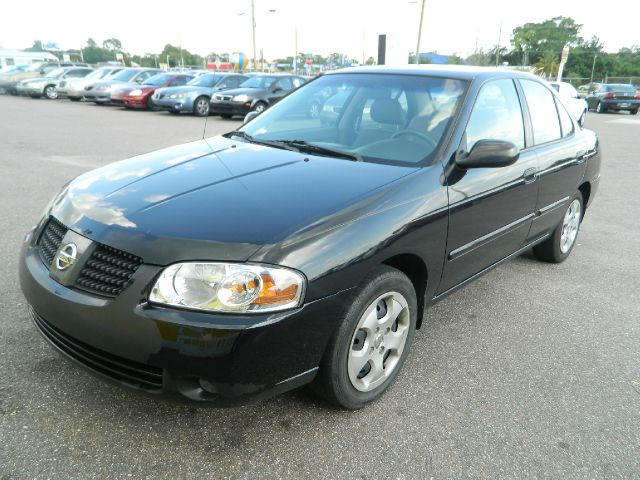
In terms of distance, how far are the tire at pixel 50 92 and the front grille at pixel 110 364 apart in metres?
24.6

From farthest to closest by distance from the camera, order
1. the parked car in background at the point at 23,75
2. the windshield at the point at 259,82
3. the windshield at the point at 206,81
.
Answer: the parked car in background at the point at 23,75 → the windshield at the point at 206,81 → the windshield at the point at 259,82

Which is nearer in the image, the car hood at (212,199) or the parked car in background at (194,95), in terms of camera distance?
the car hood at (212,199)

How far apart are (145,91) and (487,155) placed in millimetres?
17927

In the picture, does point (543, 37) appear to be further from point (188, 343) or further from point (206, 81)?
point (188, 343)

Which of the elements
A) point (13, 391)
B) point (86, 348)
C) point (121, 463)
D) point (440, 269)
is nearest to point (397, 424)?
point (440, 269)

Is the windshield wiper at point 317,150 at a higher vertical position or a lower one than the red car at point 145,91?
higher

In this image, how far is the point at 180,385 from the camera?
6.35 ft

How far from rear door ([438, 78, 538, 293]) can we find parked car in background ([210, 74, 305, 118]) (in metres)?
12.3

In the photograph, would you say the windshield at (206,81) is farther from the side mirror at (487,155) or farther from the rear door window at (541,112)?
the side mirror at (487,155)

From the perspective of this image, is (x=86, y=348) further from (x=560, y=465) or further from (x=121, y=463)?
(x=560, y=465)

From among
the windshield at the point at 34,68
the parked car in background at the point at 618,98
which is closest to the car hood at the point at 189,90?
the windshield at the point at 34,68

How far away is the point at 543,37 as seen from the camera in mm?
80500

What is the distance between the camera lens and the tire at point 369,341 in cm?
220

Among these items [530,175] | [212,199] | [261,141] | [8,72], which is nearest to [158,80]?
[8,72]
